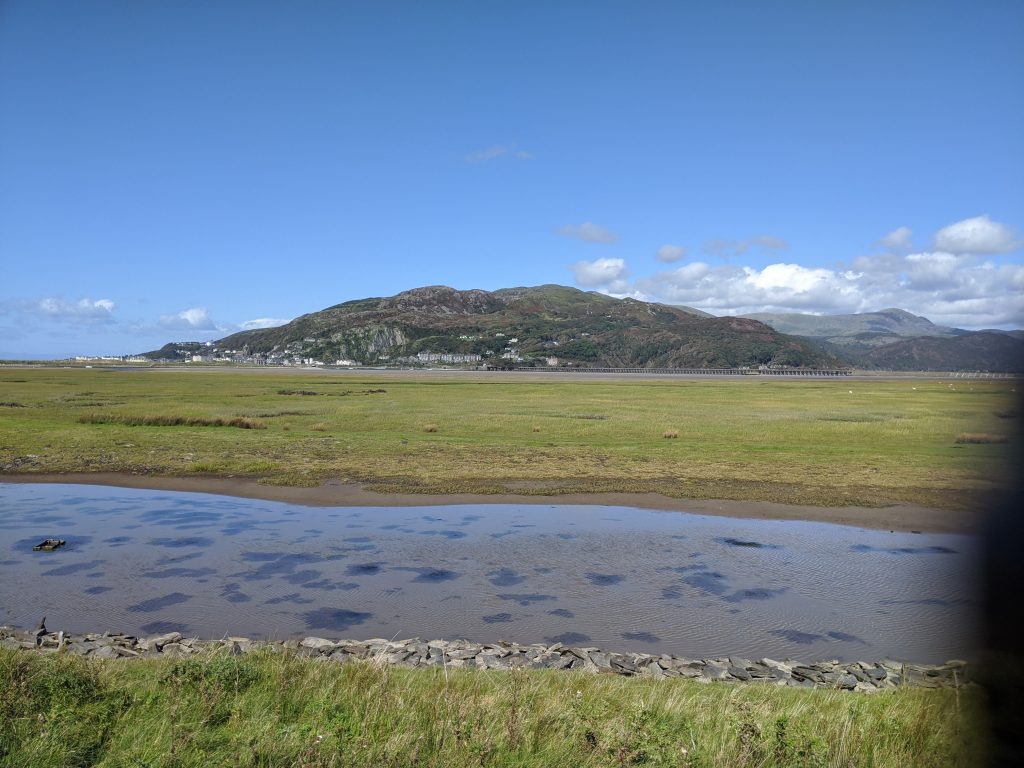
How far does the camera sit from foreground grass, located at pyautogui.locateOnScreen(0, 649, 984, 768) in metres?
7.58

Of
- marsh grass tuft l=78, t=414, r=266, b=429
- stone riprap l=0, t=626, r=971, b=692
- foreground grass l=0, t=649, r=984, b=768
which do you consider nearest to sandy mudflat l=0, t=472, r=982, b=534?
stone riprap l=0, t=626, r=971, b=692

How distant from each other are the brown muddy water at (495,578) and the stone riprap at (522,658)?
102 centimetres

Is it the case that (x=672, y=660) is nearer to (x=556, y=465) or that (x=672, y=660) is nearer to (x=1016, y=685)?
(x=1016, y=685)

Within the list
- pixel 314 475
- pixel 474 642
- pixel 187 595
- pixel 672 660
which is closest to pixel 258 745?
pixel 474 642

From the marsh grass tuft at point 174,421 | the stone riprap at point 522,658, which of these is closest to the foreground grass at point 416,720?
the stone riprap at point 522,658

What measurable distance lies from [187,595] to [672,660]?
445 inches

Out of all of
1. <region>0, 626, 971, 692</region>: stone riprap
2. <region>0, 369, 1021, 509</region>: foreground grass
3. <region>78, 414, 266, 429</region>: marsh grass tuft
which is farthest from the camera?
<region>78, 414, 266, 429</region>: marsh grass tuft

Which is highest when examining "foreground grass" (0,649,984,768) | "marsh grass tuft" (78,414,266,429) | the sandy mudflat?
"marsh grass tuft" (78,414,266,429)

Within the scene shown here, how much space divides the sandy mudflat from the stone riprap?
14.2m

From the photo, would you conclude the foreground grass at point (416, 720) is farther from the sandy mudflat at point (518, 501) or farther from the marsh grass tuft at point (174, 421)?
the marsh grass tuft at point (174, 421)

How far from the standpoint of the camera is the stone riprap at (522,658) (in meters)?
11.6

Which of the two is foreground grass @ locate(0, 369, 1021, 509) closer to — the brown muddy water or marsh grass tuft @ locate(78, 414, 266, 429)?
marsh grass tuft @ locate(78, 414, 266, 429)

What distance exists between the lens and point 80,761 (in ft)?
24.4

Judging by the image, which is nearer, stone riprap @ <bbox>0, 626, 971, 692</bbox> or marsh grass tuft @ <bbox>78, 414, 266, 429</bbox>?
stone riprap @ <bbox>0, 626, 971, 692</bbox>
